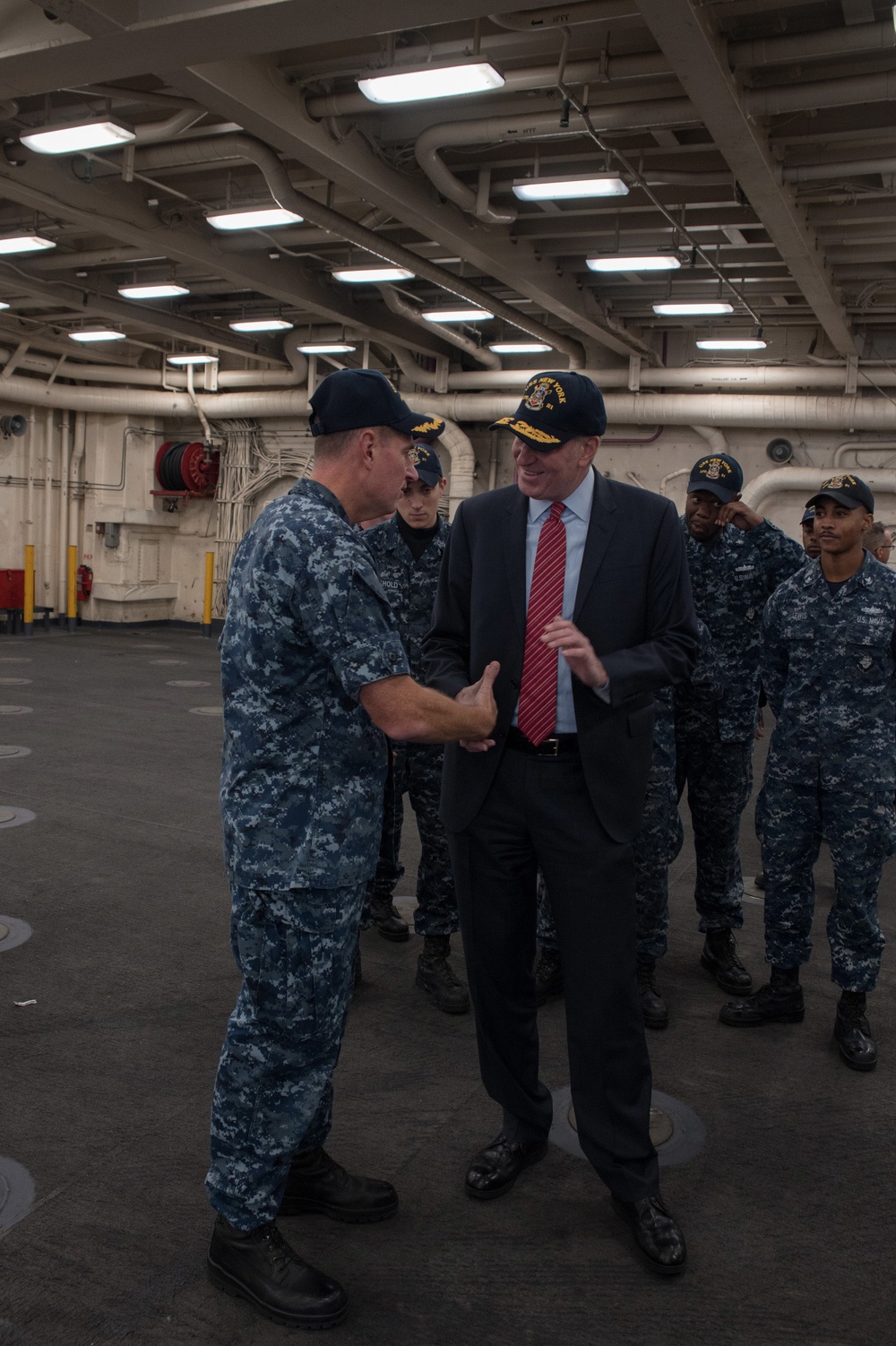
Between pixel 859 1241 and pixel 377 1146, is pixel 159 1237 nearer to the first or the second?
pixel 377 1146

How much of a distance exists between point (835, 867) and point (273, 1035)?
79.5 inches

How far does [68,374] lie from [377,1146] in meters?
15.2

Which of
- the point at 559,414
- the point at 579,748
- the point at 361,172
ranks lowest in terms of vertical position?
the point at 579,748

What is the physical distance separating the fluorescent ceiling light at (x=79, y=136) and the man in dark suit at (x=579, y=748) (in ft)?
18.0

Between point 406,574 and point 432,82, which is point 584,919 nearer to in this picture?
point 406,574

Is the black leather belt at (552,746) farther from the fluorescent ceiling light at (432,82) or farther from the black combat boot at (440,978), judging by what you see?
the fluorescent ceiling light at (432,82)

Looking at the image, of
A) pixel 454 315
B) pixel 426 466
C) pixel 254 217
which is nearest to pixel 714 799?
pixel 426 466

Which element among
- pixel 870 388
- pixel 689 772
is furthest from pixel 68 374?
pixel 689 772

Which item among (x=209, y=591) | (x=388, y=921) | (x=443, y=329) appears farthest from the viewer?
(x=209, y=591)

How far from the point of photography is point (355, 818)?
2.00 m

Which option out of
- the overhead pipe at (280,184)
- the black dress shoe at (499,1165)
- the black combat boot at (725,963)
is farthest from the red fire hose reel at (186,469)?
the black dress shoe at (499,1165)

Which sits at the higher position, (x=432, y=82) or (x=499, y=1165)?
(x=432, y=82)

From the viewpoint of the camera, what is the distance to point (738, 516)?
369 centimetres

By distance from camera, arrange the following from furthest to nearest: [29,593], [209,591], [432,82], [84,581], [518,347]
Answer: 1. [84,581]
2. [209,591]
3. [29,593]
4. [518,347]
5. [432,82]
